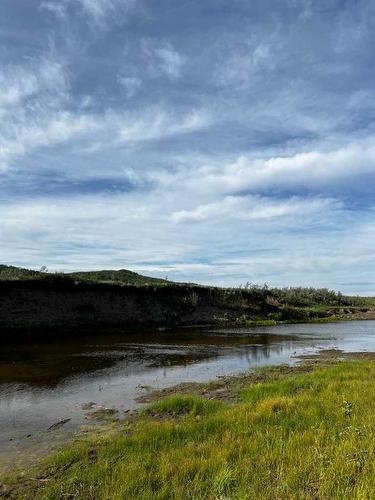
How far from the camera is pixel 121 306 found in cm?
4522

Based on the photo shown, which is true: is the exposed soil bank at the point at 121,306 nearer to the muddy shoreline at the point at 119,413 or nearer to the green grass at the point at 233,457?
the muddy shoreline at the point at 119,413

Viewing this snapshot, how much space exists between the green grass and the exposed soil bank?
2763cm

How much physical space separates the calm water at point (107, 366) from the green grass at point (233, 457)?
9.13 ft

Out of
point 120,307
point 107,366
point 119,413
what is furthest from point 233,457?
point 120,307

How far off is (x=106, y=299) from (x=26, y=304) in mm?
9091

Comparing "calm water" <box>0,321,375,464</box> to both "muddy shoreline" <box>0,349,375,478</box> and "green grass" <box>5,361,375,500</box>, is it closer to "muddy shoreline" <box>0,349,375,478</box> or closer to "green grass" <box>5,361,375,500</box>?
"muddy shoreline" <box>0,349,375,478</box>

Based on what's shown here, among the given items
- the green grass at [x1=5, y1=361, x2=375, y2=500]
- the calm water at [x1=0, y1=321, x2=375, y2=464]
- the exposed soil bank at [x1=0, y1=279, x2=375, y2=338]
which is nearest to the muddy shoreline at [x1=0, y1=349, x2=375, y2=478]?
the calm water at [x1=0, y1=321, x2=375, y2=464]

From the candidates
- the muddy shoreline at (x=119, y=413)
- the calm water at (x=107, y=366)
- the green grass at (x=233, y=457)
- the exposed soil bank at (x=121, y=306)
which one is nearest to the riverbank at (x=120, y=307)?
the exposed soil bank at (x=121, y=306)

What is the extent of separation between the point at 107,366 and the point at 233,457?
568 inches

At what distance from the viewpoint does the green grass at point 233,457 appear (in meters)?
6.44

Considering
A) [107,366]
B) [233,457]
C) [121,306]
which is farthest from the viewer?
[121,306]

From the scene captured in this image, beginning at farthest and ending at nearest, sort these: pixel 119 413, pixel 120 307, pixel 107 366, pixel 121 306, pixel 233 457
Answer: pixel 121 306, pixel 120 307, pixel 107 366, pixel 119 413, pixel 233 457

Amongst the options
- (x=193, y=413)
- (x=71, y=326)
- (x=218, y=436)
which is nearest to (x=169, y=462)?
(x=218, y=436)

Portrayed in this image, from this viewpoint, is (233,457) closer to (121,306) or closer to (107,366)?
(107,366)
